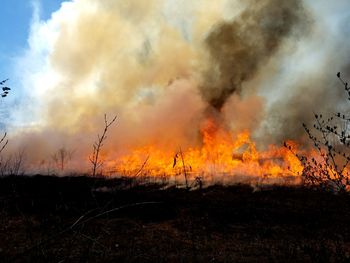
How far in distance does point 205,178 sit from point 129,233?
3261cm

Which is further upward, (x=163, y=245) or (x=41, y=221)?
(x=41, y=221)

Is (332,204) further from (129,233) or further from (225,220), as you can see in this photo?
(129,233)

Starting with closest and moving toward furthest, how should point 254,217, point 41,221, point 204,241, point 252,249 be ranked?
point 252,249 → point 204,241 → point 41,221 → point 254,217

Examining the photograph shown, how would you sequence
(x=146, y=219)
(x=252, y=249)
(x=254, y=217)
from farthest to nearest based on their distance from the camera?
(x=254, y=217) < (x=146, y=219) < (x=252, y=249)

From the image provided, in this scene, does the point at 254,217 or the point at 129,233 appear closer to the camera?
the point at 129,233

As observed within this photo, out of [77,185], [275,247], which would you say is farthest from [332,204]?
[77,185]

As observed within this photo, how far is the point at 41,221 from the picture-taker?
25.2 metres

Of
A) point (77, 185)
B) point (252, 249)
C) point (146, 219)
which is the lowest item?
point (252, 249)

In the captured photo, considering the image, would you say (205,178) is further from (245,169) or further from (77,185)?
(77,185)

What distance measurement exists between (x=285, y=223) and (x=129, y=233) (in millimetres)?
12968

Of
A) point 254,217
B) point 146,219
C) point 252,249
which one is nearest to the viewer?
point 252,249

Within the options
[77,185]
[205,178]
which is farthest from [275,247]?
[205,178]

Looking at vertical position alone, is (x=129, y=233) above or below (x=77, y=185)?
below

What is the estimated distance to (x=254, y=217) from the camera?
3091cm
